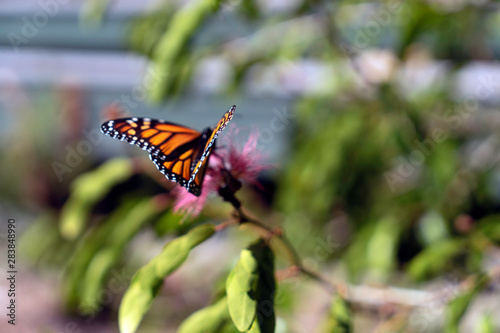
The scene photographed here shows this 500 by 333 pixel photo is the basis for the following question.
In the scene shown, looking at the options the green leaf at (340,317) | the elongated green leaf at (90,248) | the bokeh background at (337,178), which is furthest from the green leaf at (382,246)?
the elongated green leaf at (90,248)

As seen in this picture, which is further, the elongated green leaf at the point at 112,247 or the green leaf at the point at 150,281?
the elongated green leaf at the point at 112,247

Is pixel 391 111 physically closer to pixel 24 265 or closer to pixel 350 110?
pixel 350 110

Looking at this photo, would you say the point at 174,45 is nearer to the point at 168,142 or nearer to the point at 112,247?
the point at 168,142

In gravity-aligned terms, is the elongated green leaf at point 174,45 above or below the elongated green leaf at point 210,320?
above

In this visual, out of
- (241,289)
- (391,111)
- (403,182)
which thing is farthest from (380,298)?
(403,182)

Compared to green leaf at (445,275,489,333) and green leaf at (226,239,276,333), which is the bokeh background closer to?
green leaf at (445,275,489,333)

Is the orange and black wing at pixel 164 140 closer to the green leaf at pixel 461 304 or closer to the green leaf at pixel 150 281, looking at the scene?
the green leaf at pixel 150 281

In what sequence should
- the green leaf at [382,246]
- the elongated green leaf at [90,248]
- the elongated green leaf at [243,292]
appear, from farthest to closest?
the green leaf at [382,246], the elongated green leaf at [90,248], the elongated green leaf at [243,292]

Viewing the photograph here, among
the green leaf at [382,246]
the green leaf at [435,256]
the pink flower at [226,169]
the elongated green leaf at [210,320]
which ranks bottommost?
the green leaf at [382,246]

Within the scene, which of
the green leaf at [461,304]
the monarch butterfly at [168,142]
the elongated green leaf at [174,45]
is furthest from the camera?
the elongated green leaf at [174,45]
